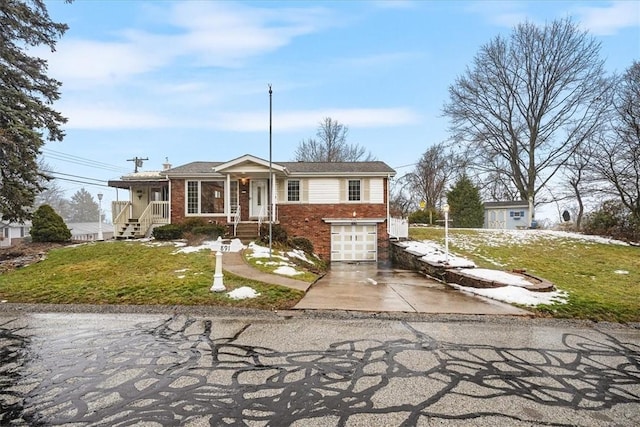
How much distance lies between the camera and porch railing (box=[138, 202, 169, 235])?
1778 cm

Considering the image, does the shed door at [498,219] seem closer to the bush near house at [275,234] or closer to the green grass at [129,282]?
the bush near house at [275,234]

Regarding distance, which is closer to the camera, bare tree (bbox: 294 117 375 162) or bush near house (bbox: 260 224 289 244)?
bush near house (bbox: 260 224 289 244)

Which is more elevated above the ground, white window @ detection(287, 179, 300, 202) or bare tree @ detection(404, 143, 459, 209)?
bare tree @ detection(404, 143, 459, 209)

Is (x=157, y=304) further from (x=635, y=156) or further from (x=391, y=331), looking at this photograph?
(x=635, y=156)

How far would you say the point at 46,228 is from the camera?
15.3m

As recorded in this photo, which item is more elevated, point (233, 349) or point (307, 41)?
point (307, 41)

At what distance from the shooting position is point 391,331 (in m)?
5.50

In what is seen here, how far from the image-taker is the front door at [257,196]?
1825 centimetres

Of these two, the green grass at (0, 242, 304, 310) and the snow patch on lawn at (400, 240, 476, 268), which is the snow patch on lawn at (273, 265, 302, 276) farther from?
the snow patch on lawn at (400, 240, 476, 268)

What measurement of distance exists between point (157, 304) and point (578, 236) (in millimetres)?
21653

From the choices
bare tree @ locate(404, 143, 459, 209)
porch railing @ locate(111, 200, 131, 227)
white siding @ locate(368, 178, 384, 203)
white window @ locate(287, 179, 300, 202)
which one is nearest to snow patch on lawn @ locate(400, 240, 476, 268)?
white siding @ locate(368, 178, 384, 203)

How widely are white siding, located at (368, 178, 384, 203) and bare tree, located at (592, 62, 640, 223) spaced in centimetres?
1329

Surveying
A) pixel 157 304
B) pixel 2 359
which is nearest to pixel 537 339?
pixel 157 304

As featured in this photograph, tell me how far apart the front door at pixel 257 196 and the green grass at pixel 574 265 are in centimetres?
895
